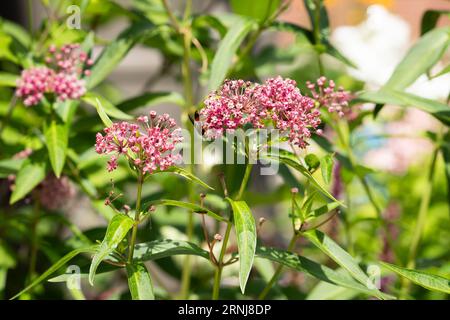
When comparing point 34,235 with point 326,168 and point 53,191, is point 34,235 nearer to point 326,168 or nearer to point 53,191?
point 53,191

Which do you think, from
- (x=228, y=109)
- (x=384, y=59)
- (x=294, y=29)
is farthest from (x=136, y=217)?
(x=384, y=59)

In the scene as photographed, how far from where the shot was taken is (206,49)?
156cm

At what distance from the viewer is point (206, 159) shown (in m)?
1.49

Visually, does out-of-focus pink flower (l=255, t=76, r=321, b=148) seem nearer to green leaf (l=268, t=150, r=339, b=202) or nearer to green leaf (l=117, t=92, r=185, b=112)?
green leaf (l=268, t=150, r=339, b=202)

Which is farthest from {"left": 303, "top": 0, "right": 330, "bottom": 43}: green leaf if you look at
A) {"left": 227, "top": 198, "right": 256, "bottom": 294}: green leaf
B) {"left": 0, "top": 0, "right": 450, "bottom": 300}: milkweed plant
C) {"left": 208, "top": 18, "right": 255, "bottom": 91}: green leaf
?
{"left": 227, "top": 198, "right": 256, "bottom": 294}: green leaf

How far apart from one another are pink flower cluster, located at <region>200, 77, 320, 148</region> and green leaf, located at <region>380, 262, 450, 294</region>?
0.21 meters

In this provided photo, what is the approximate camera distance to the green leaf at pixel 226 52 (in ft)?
3.66

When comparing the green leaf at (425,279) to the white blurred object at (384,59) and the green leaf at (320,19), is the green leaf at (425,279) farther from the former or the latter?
the white blurred object at (384,59)

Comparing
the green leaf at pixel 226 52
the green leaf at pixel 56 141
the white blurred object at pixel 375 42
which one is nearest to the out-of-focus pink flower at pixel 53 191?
the green leaf at pixel 56 141

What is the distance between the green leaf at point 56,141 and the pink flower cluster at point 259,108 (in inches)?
13.9
